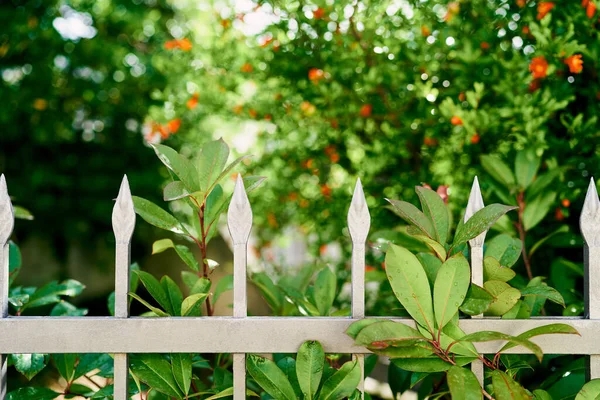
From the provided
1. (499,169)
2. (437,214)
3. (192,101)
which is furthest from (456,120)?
(192,101)

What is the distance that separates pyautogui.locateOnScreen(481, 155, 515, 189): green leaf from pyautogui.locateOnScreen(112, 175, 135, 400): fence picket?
0.99 metres

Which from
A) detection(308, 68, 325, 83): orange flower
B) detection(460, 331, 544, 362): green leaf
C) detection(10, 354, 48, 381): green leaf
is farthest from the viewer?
detection(308, 68, 325, 83): orange flower

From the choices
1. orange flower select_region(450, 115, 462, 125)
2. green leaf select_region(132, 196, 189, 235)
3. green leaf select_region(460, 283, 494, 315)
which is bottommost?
green leaf select_region(460, 283, 494, 315)

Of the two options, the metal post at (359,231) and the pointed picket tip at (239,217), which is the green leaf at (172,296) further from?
the metal post at (359,231)

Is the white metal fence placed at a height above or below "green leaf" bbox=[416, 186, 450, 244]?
below

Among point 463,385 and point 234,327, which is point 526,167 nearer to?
point 463,385

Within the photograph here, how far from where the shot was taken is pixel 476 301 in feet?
3.54

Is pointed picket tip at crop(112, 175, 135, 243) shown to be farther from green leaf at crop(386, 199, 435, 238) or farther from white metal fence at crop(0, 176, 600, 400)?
green leaf at crop(386, 199, 435, 238)

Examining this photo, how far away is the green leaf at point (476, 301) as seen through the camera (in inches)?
42.2

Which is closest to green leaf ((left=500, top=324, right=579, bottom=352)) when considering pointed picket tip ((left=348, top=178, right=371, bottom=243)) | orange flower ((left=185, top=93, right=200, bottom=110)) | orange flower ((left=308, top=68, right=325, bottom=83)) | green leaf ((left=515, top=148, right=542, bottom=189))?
pointed picket tip ((left=348, top=178, right=371, bottom=243))

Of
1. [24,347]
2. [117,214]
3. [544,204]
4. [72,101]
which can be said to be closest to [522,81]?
[544,204]

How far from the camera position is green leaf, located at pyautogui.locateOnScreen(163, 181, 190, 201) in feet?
3.50

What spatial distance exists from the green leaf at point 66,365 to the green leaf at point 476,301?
3.11ft

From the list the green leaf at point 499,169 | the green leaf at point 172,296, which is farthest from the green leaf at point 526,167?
the green leaf at point 172,296
